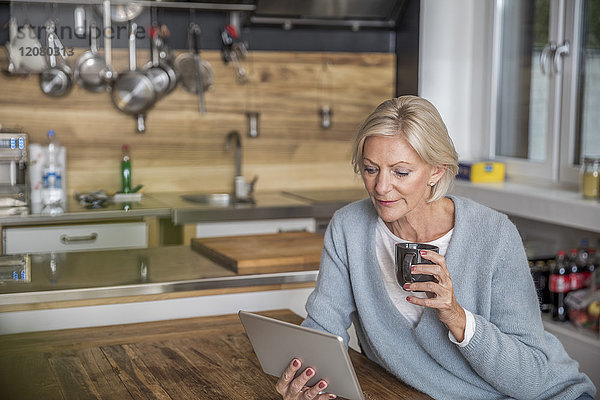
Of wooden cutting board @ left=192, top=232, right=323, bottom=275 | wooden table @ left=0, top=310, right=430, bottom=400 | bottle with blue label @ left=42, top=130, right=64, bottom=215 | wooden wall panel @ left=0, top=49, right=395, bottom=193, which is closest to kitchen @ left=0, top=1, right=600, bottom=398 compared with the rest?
wooden wall panel @ left=0, top=49, right=395, bottom=193

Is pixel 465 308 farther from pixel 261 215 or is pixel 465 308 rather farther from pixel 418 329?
pixel 261 215

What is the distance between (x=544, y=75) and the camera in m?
3.53

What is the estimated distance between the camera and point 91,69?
3801mm

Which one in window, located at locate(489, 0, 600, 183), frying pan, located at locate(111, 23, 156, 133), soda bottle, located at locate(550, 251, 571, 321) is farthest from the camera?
frying pan, located at locate(111, 23, 156, 133)

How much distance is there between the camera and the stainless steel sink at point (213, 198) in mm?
4023

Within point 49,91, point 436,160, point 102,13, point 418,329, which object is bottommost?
point 418,329

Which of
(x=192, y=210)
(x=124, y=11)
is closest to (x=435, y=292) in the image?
(x=192, y=210)

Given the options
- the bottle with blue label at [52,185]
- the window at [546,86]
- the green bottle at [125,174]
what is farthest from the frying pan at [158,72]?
the window at [546,86]

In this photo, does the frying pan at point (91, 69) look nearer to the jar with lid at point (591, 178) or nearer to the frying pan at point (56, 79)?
the frying pan at point (56, 79)

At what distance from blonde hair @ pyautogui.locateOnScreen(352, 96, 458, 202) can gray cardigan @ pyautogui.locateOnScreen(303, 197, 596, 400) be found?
0.51 feet

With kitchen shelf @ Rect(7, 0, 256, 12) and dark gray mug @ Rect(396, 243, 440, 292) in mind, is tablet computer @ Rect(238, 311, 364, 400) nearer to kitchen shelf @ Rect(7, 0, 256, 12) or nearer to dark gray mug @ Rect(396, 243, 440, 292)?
dark gray mug @ Rect(396, 243, 440, 292)

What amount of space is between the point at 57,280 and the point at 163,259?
0.38 metres

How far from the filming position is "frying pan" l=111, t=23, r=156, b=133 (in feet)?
12.6

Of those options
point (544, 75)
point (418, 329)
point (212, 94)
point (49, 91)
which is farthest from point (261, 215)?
point (418, 329)
